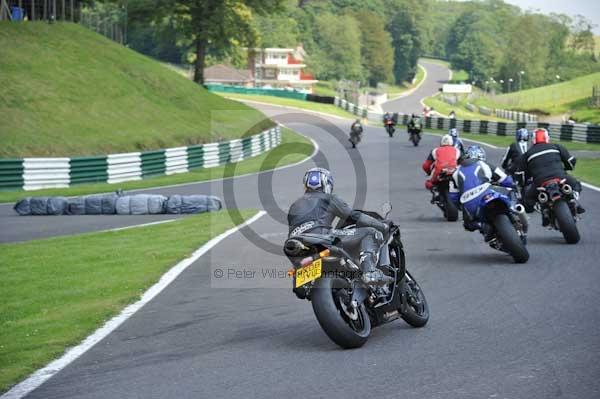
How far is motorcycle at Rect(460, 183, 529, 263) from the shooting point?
42.5ft

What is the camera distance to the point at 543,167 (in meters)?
15.4

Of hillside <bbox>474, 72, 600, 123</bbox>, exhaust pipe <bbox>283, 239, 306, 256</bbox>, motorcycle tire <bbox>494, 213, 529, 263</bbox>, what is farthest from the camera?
hillside <bbox>474, 72, 600, 123</bbox>

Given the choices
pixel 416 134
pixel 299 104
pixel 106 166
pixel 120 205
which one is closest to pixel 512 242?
pixel 120 205

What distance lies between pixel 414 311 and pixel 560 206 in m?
6.38

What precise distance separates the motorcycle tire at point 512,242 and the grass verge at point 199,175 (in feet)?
59.6

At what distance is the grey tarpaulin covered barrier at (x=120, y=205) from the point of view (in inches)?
906

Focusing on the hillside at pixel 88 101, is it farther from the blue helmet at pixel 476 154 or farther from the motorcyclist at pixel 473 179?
the motorcyclist at pixel 473 179

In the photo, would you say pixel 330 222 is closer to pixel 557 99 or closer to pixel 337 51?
pixel 557 99

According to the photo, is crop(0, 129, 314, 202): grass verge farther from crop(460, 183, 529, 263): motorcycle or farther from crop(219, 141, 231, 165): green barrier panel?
crop(460, 183, 529, 263): motorcycle

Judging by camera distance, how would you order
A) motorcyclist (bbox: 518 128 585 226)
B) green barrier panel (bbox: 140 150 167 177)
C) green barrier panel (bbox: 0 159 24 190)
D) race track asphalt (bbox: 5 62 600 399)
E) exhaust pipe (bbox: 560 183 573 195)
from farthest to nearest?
green barrier panel (bbox: 140 150 167 177), green barrier panel (bbox: 0 159 24 190), motorcyclist (bbox: 518 128 585 226), exhaust pipe (bbox: 560 183 573 195), race track asphalt (bbox: 5 62 600 399)

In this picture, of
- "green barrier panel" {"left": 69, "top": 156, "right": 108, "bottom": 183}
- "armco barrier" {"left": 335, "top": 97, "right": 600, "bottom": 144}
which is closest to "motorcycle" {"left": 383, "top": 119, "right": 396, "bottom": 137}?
"armco barrier" {"left": 335, "top": 97, "right": 600, "bottom": 144}

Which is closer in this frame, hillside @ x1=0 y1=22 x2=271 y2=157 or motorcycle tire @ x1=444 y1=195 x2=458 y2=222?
motorcycle tire @ x1=444 y1=195 x2=458 y2=222

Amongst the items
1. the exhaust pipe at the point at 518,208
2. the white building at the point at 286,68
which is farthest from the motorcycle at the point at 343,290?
the white building at the point at 286,68

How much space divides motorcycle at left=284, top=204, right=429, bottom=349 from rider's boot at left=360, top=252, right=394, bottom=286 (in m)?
0.05
